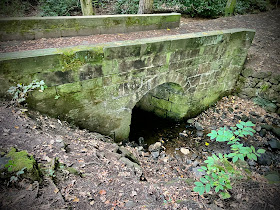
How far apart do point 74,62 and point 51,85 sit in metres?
0.58

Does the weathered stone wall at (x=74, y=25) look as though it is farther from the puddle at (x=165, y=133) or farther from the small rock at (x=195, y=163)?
the small rock at (x=195, y=163)

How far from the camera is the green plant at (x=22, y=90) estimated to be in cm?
301

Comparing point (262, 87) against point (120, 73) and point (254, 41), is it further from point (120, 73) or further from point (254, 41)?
point (120, 73)

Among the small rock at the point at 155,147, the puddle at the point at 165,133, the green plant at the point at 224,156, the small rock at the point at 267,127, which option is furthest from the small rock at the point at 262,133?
the green plant at the point at 224,156

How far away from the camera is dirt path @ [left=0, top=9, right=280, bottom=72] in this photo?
4432 mm

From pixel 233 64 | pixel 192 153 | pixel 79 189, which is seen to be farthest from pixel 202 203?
pixel 233 64

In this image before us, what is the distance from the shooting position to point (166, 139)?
5523mm

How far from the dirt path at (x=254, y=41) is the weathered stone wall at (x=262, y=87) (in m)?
0.29

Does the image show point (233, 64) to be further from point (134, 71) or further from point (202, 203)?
point (202, 203)

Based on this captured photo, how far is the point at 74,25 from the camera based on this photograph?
514 centimetres

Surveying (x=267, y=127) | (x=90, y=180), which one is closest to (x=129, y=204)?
(x=90, y=180)

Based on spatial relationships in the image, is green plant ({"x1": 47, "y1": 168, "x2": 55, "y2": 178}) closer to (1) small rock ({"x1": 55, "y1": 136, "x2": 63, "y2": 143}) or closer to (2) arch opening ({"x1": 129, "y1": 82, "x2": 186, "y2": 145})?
(1) small rock ({"x1": 55, "y1": 136, "x2": 63, "y2": 143})

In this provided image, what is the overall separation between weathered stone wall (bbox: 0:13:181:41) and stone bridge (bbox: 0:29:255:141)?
2086mm

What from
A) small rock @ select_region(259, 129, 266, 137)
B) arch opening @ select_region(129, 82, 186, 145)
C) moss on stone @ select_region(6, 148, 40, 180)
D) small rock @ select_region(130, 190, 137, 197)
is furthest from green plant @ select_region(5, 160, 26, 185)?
small rock @ select_region(259, 129, 266, 137)
